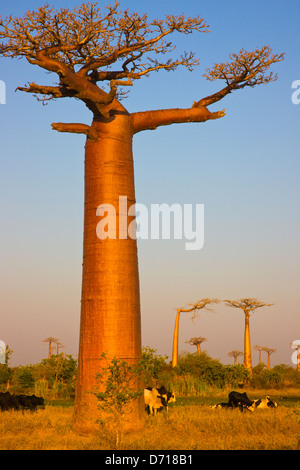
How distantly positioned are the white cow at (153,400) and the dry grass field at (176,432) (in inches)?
13.5

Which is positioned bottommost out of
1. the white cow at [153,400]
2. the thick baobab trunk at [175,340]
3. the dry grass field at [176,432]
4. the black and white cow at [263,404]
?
the dry grass field at [176,432]

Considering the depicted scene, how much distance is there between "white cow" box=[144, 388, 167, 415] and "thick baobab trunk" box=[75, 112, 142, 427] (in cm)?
200

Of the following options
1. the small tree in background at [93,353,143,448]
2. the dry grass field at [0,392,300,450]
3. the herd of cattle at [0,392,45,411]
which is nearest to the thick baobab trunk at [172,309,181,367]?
the herd of cattle at [0,392,45,411]

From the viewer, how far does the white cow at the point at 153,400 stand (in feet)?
43.8

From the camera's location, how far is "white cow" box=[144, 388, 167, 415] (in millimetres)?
13352

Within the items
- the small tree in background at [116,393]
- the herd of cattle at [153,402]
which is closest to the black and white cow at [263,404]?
the herd of cattle at [153,402]

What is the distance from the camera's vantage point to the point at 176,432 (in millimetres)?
10695

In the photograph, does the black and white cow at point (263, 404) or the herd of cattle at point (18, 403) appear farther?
the black and white cow at point (263, 404)

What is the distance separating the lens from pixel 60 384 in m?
21.6

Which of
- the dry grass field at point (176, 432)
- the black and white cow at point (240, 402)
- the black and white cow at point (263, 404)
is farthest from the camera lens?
the black and white cow at point (263, 404)

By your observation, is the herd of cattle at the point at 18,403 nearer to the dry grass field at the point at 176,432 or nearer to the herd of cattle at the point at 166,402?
the dry grass field at the point at 176,432

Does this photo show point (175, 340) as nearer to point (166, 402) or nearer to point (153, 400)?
point (166, 402)
